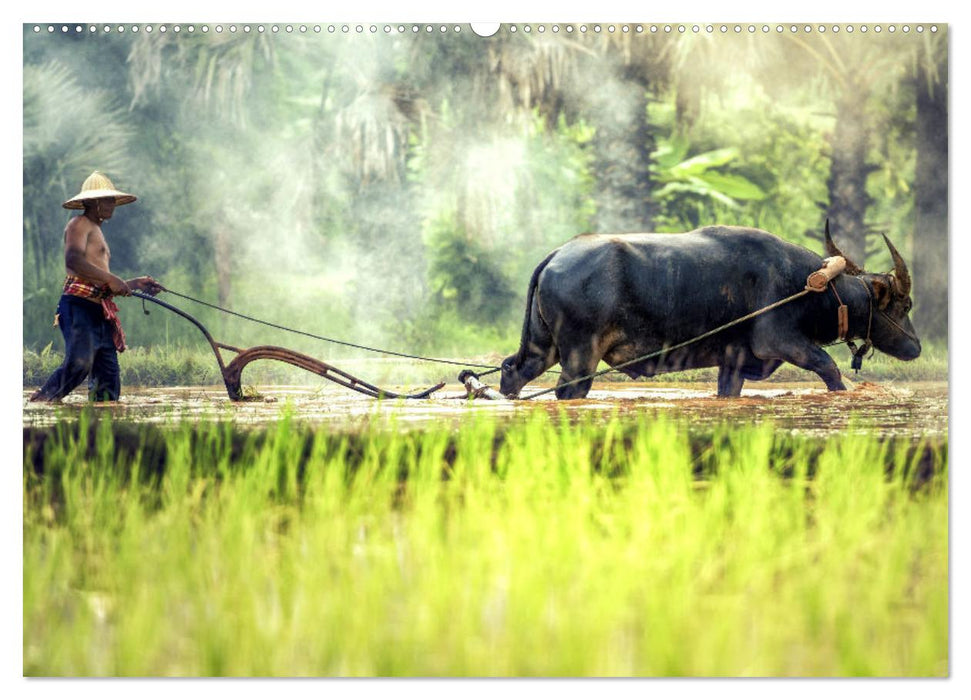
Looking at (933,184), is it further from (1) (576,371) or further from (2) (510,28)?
(1) (576,371)

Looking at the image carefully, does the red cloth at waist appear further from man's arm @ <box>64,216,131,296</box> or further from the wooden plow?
the wooden plow

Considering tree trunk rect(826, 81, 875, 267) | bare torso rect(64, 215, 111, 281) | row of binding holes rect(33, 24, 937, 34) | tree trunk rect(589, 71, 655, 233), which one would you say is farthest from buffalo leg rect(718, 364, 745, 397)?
bare torso rect(64, 215, 111, 281)

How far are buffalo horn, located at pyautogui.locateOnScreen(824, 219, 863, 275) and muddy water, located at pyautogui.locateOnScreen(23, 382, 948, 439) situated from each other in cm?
64

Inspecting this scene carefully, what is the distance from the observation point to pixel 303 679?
336cm

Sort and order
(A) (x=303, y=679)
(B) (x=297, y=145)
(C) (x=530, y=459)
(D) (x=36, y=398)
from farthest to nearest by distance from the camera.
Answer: (B) (x=297, y=145) < (D) (x=36, y=398) < (C) (x=530, y=459) < (A) (x=303, y=679)

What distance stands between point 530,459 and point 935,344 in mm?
2000

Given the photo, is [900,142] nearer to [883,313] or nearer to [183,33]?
[883,313]

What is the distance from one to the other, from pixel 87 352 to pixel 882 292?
13.5 ft

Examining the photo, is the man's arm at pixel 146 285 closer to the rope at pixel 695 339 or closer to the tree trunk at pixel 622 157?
the rope at pixel 695 339

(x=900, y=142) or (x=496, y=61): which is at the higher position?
(x=496, y=61)

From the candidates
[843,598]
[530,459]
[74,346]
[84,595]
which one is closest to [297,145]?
[74,346]

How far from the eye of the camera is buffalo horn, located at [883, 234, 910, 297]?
5363 millimetres

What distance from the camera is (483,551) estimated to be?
364 cm

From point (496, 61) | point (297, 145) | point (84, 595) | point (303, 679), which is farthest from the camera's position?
point (297, 145)
